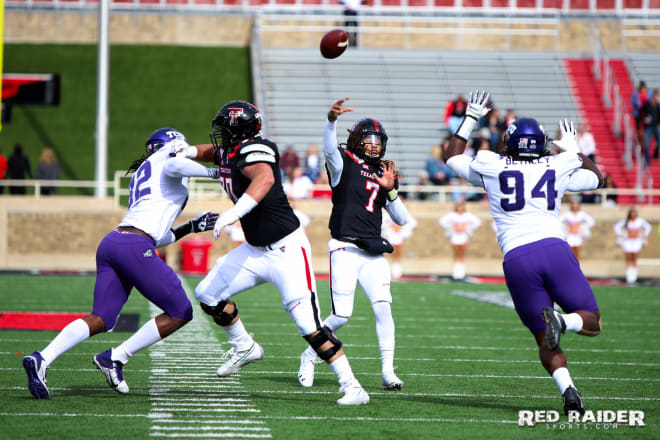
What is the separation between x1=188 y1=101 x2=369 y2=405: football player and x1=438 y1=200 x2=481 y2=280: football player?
490 inches

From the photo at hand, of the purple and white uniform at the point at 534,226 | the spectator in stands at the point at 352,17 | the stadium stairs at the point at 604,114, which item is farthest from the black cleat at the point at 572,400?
the spectator in stands at the point at 352,17

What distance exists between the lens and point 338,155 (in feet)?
22.5

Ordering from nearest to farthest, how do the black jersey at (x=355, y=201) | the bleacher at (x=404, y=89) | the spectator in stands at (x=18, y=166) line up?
the black jersey at (x=355, y=201) < the spectator in stands at (x=18, y=166) < the bleacher at (x=404, y=89)

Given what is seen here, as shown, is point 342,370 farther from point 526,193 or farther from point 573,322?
point 526,193

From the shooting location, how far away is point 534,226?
5.87 m

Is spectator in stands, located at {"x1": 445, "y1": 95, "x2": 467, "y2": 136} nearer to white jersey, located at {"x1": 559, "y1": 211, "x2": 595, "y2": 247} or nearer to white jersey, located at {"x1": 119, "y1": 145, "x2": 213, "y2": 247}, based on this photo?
white jersey, located at {"x1": 559, "y1": 211, "x2": 595, "y2": 247}

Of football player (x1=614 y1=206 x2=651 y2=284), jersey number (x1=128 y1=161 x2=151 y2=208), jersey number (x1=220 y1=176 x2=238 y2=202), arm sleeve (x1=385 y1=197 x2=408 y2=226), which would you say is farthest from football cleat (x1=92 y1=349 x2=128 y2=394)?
football player (x1=614 y1=206 x2=651 y2=284)

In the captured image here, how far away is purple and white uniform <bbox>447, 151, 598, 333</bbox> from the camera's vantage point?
5742mm

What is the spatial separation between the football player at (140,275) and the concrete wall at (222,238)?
12.5 meters

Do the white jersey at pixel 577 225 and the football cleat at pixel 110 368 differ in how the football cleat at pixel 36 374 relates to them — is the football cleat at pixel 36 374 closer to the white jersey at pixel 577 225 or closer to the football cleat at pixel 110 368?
the football cleat at pixel 110 368

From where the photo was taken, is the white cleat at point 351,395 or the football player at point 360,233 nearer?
the white cleat at point 351,395

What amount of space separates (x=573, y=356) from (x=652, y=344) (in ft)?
4.64

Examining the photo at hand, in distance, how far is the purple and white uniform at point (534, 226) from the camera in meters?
5.74

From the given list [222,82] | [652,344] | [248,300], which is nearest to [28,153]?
[222,82]
